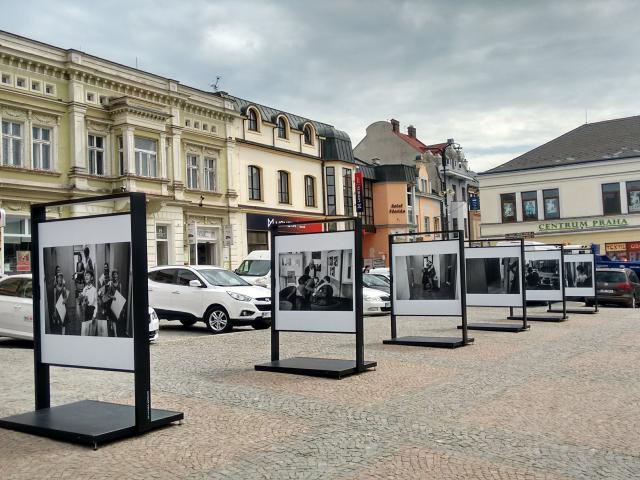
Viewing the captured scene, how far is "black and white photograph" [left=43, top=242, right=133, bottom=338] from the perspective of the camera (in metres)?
6.61

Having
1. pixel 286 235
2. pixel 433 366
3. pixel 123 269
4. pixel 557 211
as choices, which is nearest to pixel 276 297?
pixel 286 235

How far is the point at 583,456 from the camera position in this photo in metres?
5.83

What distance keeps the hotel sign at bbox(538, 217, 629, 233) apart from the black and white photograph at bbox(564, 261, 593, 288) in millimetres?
29688

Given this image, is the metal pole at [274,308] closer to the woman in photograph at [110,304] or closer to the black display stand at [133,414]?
the black display stand at [133,414]

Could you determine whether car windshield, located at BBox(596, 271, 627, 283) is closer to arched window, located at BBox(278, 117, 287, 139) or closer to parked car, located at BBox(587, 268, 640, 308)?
parked car, located at BBox(587, 268, 640, 308)

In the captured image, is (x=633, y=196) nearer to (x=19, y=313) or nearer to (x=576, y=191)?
(x=576, y=191)

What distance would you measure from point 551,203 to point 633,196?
18.3ft

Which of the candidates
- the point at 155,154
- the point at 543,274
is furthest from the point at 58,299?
the point at 155,154

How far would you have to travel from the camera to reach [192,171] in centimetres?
3622

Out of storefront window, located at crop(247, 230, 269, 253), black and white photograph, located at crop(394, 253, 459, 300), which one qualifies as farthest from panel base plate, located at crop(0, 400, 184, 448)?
storefront window, located at crop(247, 230, 269, 253)

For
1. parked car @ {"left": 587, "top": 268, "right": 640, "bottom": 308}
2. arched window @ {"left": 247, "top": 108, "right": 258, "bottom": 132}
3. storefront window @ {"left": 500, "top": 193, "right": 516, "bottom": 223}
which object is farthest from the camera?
storefront window @ {"left": 500, "top": 193, "right": 516, "bottom": 223}

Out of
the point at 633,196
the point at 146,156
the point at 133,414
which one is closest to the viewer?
the point at 133,414

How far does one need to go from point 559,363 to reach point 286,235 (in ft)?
15.4

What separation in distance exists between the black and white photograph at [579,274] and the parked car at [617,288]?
433cm
